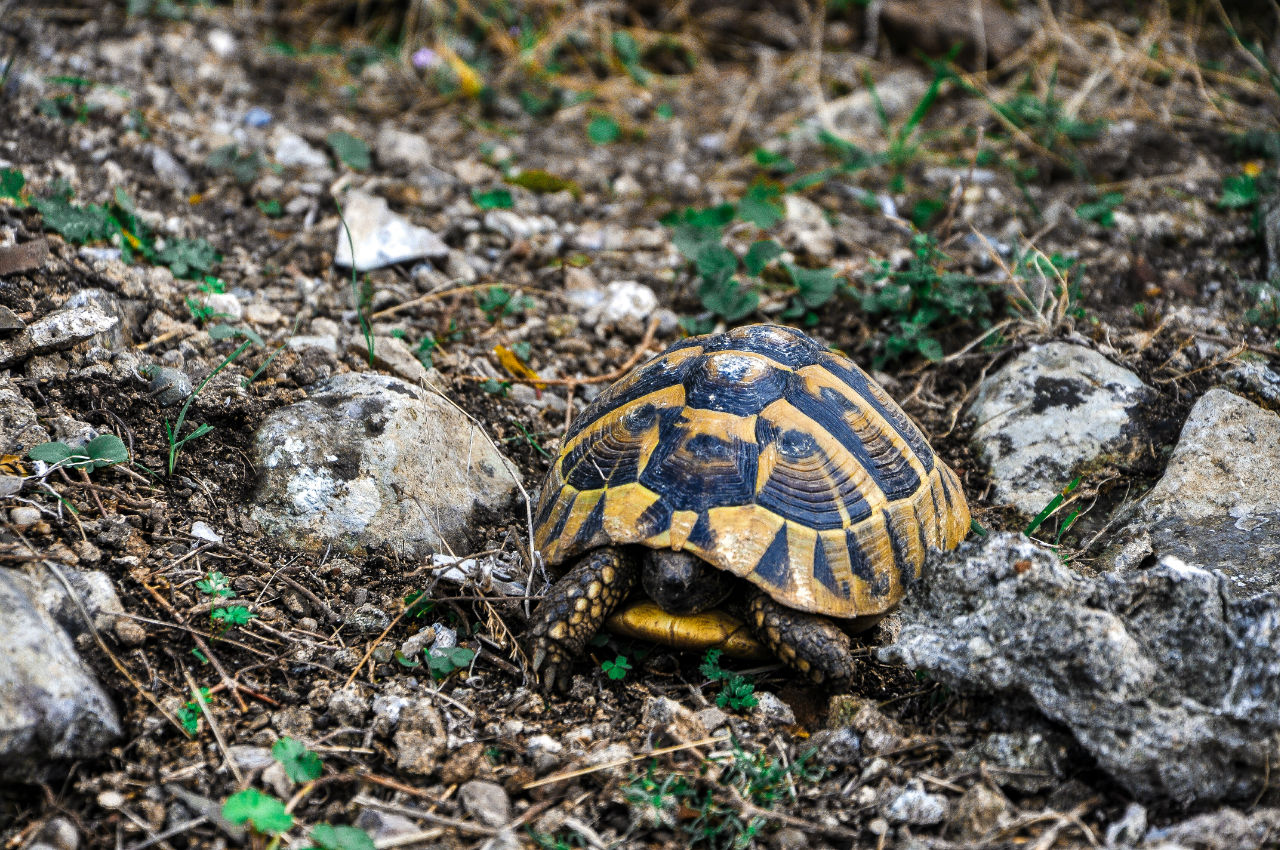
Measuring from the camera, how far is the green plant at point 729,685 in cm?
237

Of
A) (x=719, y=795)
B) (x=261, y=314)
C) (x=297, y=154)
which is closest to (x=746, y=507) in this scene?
(x=719, y=795)

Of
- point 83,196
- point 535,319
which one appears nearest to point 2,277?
point 83,196

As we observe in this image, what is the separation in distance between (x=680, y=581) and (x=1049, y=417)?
166 centimetres

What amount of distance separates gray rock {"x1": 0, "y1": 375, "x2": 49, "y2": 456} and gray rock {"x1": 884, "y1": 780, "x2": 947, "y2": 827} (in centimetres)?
222

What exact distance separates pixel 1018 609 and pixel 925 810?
1.55 feet

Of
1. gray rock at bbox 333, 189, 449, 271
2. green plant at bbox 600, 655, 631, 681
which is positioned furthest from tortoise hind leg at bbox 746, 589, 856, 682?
gray rock at bbox 333, 189, 449, 271

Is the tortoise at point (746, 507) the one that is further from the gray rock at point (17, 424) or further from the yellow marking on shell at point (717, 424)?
the gray rock at point (17, 424)

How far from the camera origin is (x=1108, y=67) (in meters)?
5.51

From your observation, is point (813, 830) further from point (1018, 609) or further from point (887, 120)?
point (887, 120)

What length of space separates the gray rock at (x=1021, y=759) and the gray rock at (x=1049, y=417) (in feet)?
3.98

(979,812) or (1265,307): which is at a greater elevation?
(1265,307)

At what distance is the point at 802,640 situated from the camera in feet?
7.76

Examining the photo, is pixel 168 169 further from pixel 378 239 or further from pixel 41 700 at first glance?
pixel 41 700

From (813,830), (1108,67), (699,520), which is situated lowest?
(813,830)
